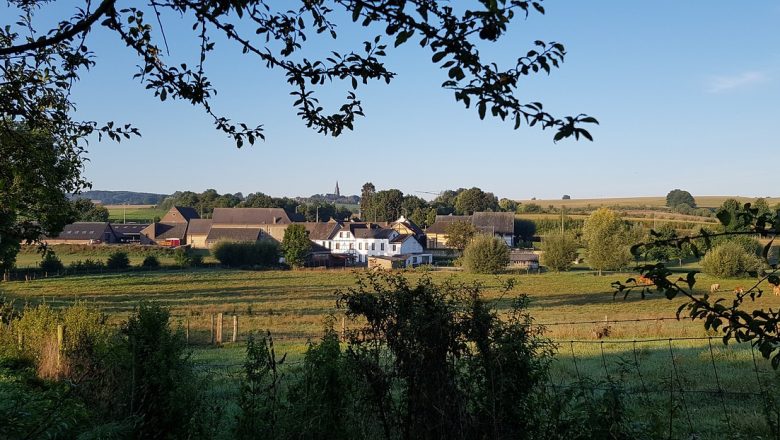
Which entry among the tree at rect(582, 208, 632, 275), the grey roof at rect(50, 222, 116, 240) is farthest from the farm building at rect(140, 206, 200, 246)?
the tree at rect(582, 208, 632, 275)

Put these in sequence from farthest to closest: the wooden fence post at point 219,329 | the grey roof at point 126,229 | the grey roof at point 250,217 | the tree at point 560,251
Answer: the grey roof at point 250,217 → the grey roof at point 126,229 → the tree at point 560,251 → the wooden fence post at point 219,329

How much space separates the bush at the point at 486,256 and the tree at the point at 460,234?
2128 centimetres

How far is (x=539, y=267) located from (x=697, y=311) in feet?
217

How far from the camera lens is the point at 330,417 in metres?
5.20

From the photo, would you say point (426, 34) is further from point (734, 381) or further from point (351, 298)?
point (734, 381)

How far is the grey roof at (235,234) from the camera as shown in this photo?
271ft

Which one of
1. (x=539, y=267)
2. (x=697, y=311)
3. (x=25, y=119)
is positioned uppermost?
(x=25, y=119)

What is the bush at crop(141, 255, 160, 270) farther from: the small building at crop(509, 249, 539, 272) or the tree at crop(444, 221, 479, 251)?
the tree at crop(444, 221, 479, 251)

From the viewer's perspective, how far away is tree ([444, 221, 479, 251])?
267 feet

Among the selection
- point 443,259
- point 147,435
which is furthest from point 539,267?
point 147,435

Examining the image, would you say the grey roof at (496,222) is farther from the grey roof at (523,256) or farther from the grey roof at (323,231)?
the grey roof at (523,256)

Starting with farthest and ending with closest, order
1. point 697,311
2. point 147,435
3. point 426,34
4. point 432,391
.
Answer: point 147,435 < point 432,391 < point 697,311 < point 426,34

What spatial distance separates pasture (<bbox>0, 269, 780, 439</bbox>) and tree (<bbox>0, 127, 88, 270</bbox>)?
127 inches

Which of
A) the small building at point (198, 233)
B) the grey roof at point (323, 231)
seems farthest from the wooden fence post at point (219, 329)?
the small building at point (198, 233)
